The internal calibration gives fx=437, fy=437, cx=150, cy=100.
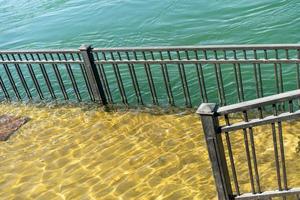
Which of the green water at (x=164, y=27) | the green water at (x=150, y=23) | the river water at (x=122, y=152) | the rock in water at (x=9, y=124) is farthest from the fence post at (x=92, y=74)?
the green water at (x=150, y=23)

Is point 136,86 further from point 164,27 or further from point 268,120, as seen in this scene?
point 164,27

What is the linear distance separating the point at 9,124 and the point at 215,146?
19.6 feet

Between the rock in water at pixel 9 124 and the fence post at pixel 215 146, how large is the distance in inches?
207

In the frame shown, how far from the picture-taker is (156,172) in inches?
269

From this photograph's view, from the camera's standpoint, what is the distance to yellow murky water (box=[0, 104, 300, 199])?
6487mm

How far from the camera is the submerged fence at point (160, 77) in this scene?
25.3ft

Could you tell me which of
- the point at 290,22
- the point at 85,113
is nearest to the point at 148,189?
the point at 85,113

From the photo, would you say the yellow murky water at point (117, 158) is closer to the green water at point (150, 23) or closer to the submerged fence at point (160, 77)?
the submerged fence at point (160, 77)

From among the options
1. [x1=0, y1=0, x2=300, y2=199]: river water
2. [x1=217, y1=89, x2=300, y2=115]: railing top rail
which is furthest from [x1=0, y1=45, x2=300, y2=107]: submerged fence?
[x1=217, y1=89, x2=300, y2=115]: railing top rail

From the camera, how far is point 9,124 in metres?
9.41

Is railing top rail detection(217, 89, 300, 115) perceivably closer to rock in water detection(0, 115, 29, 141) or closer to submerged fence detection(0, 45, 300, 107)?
submerged fence detection(0, 45, 300, 107)

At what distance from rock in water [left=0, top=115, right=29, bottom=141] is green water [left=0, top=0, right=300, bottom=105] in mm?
2310

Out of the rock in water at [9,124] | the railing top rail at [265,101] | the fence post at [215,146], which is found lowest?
the rock in water at [9,124]

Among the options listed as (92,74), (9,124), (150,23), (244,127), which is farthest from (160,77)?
(244,127)
